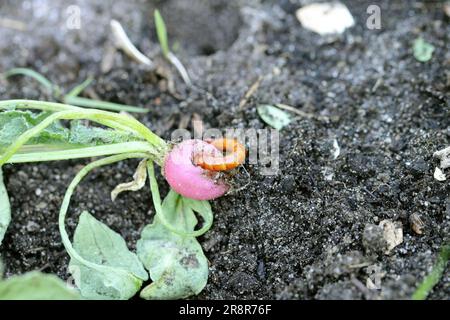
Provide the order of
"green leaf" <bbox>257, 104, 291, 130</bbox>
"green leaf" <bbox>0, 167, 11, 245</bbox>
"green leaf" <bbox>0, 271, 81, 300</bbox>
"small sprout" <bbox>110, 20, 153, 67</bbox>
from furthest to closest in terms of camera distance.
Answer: "small sprout" <bbox>110, 20, 153, 67</bbox> < "green leaf" <bbox>257, 104, 291, 130</bbox> < "green leaf" <bbox>0, 167, 11, 245</bbox> < "green leaf" <bbox>0, 271, 81, 300</bbox>

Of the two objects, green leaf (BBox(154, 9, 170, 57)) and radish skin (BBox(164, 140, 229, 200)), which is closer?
radish skin (BBox(164, 140, 229, 200))

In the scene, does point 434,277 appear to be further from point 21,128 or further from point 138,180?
point 21,128

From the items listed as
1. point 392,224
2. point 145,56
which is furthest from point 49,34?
point 392,224

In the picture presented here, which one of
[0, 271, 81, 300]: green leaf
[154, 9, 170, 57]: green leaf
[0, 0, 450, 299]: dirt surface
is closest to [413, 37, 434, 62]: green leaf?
[0, 0, 450, 299]: dirt surface

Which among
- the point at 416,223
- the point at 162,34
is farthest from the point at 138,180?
the point at 416,223

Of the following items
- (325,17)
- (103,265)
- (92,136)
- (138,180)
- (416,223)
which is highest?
(325,17)

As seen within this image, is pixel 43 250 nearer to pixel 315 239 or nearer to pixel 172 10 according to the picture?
pixel 315 239

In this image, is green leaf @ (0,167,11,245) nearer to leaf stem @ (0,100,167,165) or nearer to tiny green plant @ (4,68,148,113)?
leaf stem @ (0,100,167,165)
